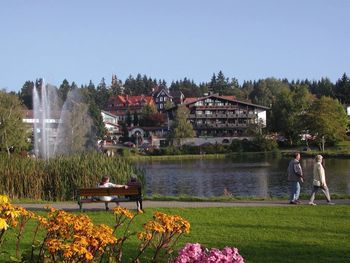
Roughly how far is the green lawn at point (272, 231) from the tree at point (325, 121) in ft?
226

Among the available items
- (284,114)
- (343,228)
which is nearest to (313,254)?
(343,228)

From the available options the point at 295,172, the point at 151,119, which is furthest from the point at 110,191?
the point at 151,119

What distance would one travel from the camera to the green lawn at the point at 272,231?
352 inches

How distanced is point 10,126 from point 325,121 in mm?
45162

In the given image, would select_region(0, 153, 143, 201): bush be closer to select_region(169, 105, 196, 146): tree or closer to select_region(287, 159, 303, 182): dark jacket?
select_region(287, 159, 303, 182): dark jacket

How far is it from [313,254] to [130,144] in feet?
317

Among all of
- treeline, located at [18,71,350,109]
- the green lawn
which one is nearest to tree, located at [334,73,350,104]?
treeline, located at [18,71,350,109]

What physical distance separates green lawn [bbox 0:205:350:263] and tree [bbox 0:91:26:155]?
168 feet

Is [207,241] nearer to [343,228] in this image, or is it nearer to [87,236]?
[343,228]

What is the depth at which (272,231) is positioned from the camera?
1108 cm

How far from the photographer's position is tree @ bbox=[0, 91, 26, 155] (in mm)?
62812

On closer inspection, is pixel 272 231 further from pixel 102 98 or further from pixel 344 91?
pixel 102 98

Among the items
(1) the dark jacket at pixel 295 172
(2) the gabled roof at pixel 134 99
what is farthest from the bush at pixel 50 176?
(2) the gabled roof at pixel 134 99

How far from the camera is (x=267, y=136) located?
302 ft
